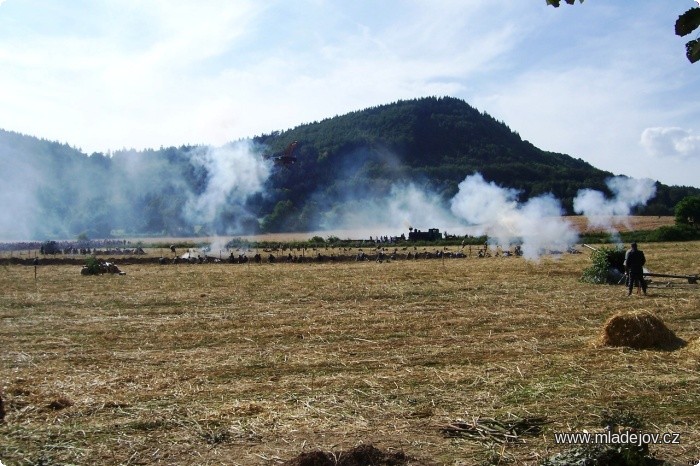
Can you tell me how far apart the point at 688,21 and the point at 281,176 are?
117852mm

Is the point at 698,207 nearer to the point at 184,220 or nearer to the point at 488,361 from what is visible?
the point at 488,361

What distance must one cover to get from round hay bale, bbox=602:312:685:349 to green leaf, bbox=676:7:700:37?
8493mm

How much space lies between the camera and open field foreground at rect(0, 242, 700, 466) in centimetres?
611

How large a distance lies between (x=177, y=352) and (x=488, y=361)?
600 centimetres

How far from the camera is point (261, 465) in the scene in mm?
5531

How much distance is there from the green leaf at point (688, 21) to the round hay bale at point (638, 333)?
849 cm

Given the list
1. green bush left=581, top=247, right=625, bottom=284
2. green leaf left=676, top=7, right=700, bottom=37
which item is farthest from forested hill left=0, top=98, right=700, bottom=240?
green leaf left=676, top=7, right=700, bottom=37

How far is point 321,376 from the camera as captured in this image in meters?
8.91

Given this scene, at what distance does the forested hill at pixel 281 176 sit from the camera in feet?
286

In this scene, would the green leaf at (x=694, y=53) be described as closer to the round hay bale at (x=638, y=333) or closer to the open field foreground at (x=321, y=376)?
the open field foreground at (x=321, y=376)

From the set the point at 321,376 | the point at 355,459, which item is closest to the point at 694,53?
the point at 355,459

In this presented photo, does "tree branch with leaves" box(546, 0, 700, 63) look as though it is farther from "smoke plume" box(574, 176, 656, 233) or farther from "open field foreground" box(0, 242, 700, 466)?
"smoke plume" box(574, 176, 656, 233)

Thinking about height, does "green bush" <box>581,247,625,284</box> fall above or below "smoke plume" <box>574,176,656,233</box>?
below

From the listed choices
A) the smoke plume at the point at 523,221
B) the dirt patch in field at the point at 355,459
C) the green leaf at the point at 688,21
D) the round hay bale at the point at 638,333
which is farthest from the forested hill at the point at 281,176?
the green leaf at the point at 688,21
